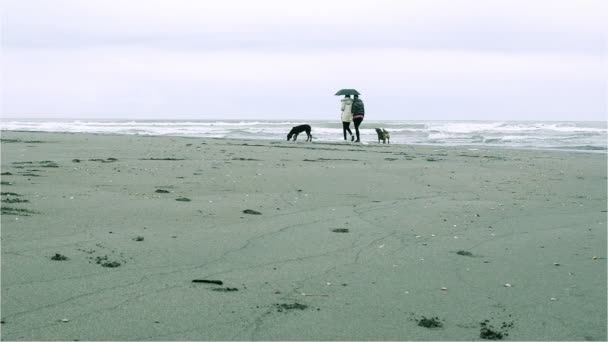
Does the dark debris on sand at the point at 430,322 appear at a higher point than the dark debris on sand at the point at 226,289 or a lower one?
lower

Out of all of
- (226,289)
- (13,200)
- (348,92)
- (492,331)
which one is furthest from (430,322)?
(348,92)

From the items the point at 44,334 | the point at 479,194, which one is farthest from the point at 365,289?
the point at 479,194

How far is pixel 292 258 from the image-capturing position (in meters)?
4.43

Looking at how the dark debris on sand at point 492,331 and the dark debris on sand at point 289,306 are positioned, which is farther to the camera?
the dark debris on sand at point 289,306

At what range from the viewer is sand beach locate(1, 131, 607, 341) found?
3.17 meters

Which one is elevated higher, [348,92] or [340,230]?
[348,92]

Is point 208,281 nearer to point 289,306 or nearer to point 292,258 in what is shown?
point 289,306

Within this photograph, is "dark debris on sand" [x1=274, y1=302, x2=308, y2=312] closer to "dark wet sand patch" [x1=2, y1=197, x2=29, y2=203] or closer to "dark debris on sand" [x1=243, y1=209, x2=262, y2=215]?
"dark debris on sand" [x1=243, y1=209, x2=262, y2=215]

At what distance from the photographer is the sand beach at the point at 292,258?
3.17 metres

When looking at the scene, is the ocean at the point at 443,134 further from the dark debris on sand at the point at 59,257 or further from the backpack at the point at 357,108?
the dark debris on sand at the point at 59,257

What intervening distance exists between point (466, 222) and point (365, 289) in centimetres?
249

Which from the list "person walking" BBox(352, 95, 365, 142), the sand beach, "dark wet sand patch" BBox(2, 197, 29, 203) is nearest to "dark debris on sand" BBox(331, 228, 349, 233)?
the sand beach

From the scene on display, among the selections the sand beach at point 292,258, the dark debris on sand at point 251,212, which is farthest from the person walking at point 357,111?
the dark debris on sand at point 251,212

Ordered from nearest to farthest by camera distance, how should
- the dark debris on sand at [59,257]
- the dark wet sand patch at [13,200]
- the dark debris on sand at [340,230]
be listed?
the dark debris on sand at [59,257]
the dark debris on sand at [340,230]
the dark wet sand patch at [13,200]
